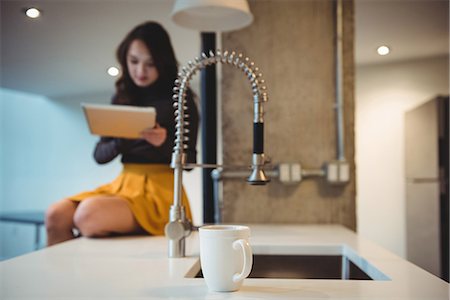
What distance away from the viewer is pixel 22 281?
79cm

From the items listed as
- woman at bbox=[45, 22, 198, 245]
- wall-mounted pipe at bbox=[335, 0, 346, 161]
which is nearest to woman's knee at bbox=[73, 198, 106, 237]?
woman at bbox=[45, 22, 198, 245]

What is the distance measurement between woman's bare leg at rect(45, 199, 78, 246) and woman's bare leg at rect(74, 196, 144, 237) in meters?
0.07

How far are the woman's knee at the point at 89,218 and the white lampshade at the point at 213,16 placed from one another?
68 centimetres

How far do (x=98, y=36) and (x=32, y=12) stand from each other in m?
0.32

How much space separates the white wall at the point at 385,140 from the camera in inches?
82.0

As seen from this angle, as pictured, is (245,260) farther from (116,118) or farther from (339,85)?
(339,85)

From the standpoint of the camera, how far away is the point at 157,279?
0.81 m

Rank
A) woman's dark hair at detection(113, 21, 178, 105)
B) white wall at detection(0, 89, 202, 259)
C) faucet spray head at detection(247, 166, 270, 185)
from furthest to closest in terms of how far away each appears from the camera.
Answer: white wall at detection(0, 89, 202, 259) → woman's dark hair at detection(113, 21, 178, 105) → faucet spray head at detection(247, 166, 270, 185)

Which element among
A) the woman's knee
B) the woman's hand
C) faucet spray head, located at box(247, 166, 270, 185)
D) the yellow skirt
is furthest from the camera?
the woman's hand

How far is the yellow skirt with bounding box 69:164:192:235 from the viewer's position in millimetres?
1548

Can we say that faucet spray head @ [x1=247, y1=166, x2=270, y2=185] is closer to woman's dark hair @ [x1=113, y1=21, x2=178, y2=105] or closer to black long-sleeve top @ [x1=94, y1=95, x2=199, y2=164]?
black long-sleeve top @ [x1=94, y1=95, x2=199, y2=164]

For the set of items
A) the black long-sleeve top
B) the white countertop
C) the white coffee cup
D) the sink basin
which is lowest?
the sink basin

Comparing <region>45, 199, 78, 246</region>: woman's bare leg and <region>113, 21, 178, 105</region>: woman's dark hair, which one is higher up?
<region>113, 21, 178, 105</region>: woman's dark hair

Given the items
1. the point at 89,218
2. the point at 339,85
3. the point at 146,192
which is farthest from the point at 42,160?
the point at 339,85
